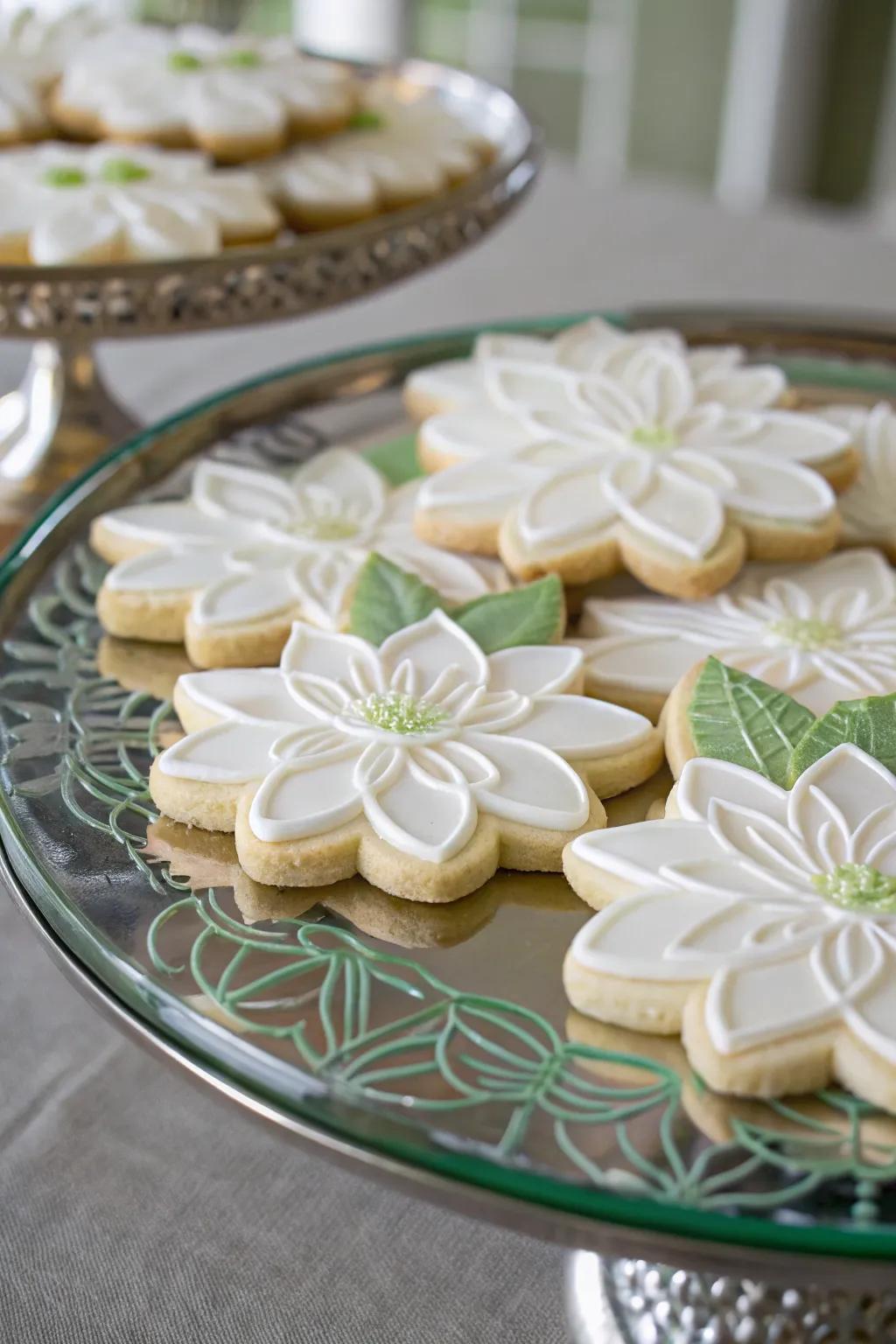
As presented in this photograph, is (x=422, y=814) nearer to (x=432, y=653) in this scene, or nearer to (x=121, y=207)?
(x=432, y=653)

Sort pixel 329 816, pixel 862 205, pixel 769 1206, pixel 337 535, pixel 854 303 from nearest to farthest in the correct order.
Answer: pixel 769 1206, pixel 329 816, pixel 337 535, pixel 854 303, pixel 862 205

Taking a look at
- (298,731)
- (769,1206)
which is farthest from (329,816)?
(769,1206)

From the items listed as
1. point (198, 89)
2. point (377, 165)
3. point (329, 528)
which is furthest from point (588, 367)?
point (198, 89)

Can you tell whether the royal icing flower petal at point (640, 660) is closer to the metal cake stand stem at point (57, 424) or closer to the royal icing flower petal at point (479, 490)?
the royal icing flower petal at point (479, 490)

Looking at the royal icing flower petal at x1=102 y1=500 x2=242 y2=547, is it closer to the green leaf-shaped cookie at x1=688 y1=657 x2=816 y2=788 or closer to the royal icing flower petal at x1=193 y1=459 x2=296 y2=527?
the royal icing flower petal at x1=193 y1=459 x2=296 y2=527

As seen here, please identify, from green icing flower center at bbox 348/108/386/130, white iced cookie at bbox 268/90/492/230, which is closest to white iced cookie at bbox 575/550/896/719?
white iced cookie at bbox 268/90/492/230

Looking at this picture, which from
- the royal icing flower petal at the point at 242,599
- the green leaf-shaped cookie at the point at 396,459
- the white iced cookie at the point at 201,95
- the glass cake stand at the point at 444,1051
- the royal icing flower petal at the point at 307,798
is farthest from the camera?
the white iced cookie at the point at 201,95

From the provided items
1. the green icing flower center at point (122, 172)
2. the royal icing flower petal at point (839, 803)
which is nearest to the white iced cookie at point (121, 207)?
the green icing flower center at point (122, 172)

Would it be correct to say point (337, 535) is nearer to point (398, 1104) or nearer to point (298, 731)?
point (298, 731)
